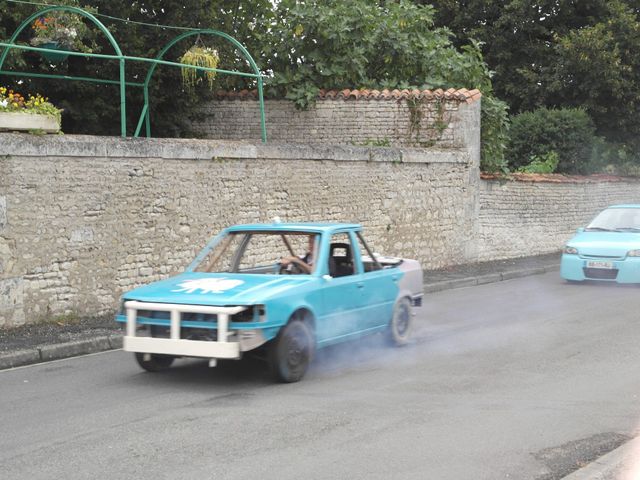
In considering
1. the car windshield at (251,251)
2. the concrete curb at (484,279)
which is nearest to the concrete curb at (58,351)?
the car windshield at (251,251)

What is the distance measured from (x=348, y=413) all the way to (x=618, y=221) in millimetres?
12422

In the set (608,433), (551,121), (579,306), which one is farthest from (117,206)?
(551,121)

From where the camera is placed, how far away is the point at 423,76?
22375 mm

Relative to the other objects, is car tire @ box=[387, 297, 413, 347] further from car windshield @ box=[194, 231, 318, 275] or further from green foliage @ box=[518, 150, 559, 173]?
green foliage @ box=[518, 150, 559, 173]

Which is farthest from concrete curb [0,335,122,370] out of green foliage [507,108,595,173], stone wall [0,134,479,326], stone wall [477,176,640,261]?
green foliage [507,108,595,173]

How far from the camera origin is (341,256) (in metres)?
9.70

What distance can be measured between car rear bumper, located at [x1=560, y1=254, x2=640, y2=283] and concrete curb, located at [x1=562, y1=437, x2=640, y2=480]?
11.1 m

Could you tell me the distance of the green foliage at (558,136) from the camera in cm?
2638

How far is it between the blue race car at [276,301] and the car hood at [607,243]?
713cm

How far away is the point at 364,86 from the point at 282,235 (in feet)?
41.7

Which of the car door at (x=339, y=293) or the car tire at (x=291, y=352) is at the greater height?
the car door at (x=339, y=293)

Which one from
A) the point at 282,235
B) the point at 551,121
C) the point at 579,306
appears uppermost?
the point at 551,121

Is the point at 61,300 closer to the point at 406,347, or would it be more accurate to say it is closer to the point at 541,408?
the point at 406,347

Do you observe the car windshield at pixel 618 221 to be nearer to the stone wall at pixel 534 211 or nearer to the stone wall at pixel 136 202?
the stone wall at pixel 534 211
